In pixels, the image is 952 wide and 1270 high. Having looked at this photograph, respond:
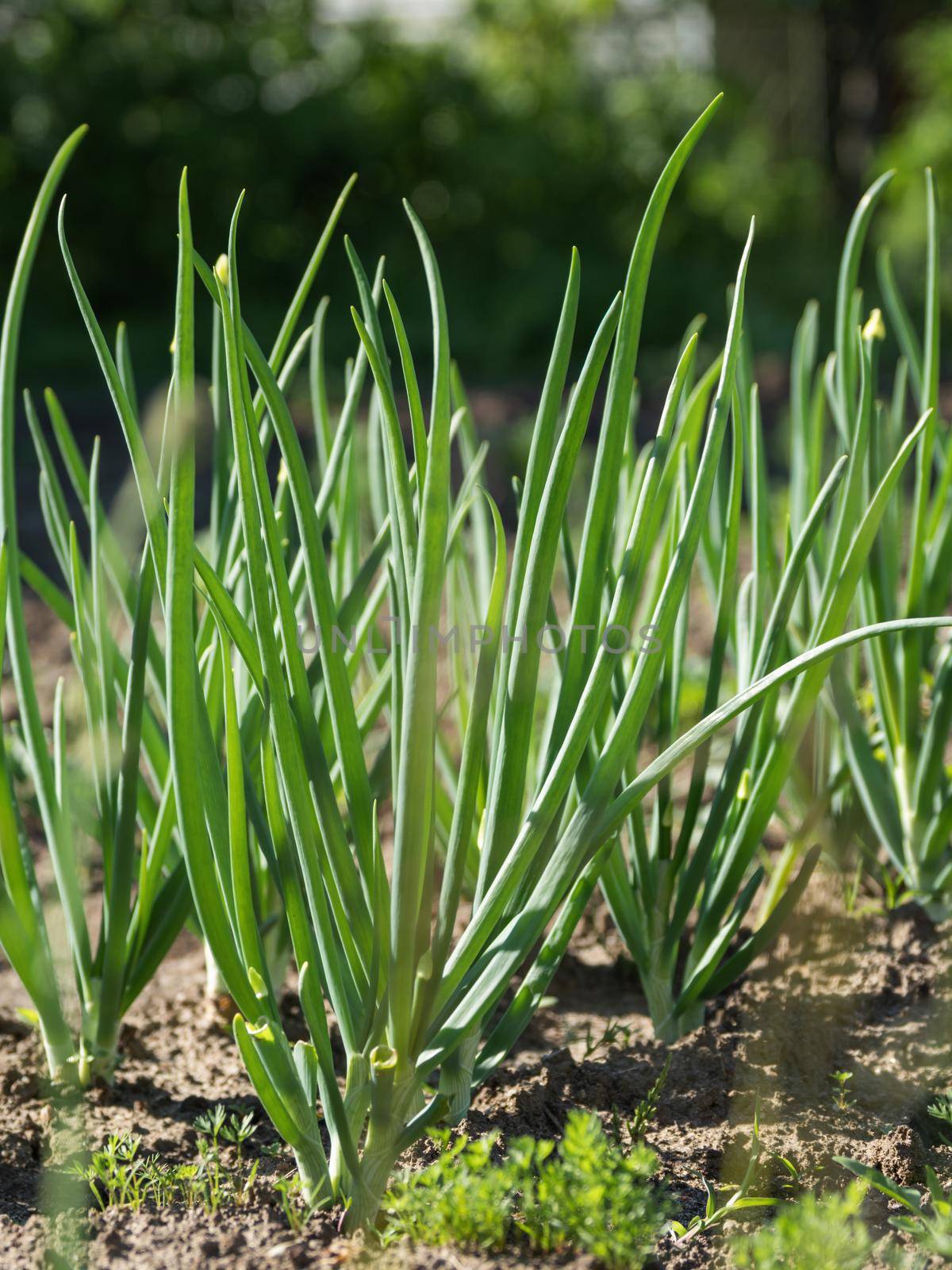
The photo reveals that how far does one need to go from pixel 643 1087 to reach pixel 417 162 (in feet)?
24.2

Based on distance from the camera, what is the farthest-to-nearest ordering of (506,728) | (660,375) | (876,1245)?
(660,375) < (506,728) < (876,1245)

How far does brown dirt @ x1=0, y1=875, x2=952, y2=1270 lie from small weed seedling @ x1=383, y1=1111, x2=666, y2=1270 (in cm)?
3

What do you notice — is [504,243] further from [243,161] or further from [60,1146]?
[60,1146]

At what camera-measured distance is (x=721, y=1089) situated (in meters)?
1.35

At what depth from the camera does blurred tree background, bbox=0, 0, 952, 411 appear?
6.93 m

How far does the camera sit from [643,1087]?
1349mm

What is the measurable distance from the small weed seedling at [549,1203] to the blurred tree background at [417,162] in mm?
5286

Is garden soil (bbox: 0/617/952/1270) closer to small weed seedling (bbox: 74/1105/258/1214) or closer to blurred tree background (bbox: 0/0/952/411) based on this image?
small weed seedling (bbox: 74/1105/258/1214)

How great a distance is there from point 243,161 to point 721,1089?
6776 mm

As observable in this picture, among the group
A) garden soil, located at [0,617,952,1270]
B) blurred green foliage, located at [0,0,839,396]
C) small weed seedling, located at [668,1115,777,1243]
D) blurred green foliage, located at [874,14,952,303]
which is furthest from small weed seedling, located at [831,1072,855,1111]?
blurred green foliage, located at [874,14,952,303]

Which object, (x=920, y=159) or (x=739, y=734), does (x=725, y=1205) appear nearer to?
(x=739, y=734)

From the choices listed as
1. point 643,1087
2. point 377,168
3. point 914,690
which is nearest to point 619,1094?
point 643,1087

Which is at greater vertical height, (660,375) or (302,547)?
(302,547)

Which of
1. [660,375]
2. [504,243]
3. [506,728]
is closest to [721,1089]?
[506,728]
